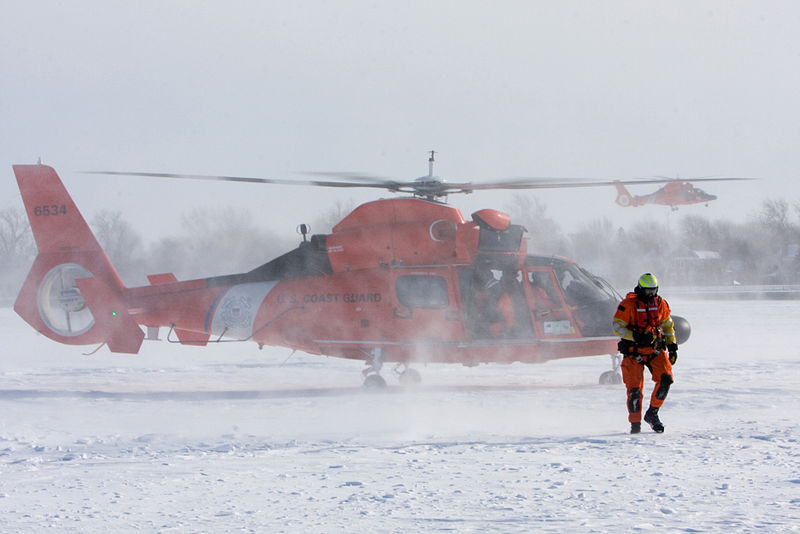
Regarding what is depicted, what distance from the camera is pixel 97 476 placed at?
5316 mm

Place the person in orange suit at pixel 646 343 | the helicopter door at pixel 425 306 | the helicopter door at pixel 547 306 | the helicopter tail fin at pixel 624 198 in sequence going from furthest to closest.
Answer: the helicopter tail fin at pixel 624 198 → the helicopter door at pixel 425 306 → the helicopter door at pixel 547 306 → the person in orange suit at pixel 646 343

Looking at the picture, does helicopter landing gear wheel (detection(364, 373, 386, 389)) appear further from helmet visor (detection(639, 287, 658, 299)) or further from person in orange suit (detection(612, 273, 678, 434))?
helmet visor (detection(639, 287, 658, 299))

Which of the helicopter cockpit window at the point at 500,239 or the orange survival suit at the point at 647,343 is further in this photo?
the helicopter cockpit window at the point at 500,239

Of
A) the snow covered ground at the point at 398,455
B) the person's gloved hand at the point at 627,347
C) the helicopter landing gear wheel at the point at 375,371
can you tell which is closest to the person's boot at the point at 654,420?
the snow covered ground at the point at 398,455

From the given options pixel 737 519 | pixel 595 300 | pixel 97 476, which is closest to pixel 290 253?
pixel 595 300

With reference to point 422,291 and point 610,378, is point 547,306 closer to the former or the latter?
point 610,378

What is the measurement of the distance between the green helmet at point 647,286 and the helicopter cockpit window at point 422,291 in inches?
147

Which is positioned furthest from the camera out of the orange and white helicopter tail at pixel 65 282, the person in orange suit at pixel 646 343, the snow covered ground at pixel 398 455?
the orange and white helicopter tail at pixel 65 282

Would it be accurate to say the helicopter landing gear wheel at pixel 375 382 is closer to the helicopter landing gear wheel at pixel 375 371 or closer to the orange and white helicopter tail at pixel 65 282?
the helicopter landing gear wheel at pixel 375 371

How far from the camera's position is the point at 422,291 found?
1077 centimetres

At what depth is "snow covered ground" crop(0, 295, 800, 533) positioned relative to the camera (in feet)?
13.7

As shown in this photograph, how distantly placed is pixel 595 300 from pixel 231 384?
5.62 metres

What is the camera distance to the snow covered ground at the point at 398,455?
418 centimetres

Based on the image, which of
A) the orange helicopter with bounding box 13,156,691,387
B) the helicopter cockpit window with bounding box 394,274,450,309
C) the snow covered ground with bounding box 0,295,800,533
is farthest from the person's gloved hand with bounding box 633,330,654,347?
the helicopter cockpit window with bounding box 394,274,450,309
